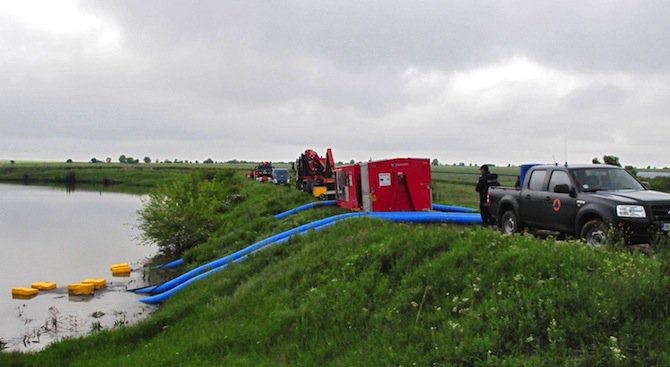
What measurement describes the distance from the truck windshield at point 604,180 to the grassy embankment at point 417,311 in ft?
9.38

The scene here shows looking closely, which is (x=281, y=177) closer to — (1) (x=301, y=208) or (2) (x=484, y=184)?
(1) (x=301, y=208)

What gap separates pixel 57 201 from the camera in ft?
208

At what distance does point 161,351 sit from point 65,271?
18.1m

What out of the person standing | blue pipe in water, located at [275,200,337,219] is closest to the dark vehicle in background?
blue pipe in water, located at [275,200,337,219]

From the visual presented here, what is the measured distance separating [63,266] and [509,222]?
22015 mm

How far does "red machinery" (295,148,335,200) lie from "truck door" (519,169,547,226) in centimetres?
2042

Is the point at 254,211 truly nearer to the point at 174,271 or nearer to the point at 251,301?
the point at 174,271

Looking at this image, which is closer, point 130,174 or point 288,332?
point 288,332

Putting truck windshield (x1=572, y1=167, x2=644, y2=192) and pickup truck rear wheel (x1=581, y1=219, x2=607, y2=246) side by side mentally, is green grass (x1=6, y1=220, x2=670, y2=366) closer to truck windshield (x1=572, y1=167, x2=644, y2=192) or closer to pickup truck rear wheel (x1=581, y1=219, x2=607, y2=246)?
pickup truck rear wheel (x1=581, y1=219, x2=607, y2=246)

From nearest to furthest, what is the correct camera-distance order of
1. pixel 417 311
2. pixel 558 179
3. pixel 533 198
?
pixel 417 311, pixel 558 179, pixel 533 198

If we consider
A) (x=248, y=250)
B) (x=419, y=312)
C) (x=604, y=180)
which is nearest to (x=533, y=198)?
(x=604, y=180)

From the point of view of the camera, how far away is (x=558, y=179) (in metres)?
12.0

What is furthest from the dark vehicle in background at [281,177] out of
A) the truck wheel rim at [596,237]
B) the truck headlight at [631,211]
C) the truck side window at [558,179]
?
the truck headlight at [631,211]

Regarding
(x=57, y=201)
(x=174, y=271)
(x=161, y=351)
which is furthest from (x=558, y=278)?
(x=57, y=201)
